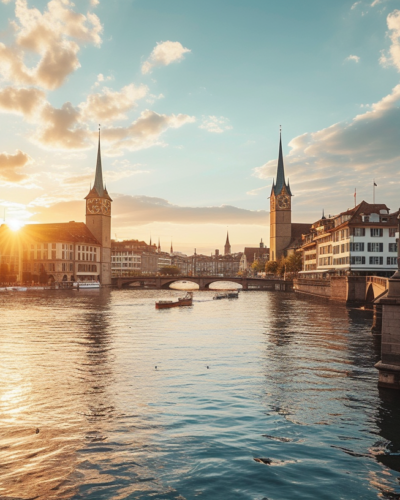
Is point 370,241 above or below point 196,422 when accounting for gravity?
above

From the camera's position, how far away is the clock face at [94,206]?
166 meters

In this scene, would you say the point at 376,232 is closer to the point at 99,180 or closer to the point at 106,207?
the point at 106,207

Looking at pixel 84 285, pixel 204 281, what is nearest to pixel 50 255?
pixel 84 285

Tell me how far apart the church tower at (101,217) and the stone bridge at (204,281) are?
26.4ft

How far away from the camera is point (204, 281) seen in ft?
474

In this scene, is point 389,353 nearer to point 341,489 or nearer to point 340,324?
point 341,489

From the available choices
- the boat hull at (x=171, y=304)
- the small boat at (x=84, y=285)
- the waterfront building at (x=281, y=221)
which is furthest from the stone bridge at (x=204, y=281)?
the boat hull at (x=171, y=304)

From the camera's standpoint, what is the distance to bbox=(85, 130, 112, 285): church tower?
16199 centimetres

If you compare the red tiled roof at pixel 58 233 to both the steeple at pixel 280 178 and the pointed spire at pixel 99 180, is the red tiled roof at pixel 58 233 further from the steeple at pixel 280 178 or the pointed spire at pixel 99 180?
the steeple at pixel 280 178

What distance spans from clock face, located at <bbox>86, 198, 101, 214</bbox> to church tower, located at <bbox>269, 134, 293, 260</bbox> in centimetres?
6577

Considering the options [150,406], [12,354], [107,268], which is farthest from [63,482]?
[107,268]

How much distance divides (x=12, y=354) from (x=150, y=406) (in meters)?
14.5

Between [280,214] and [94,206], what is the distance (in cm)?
6894

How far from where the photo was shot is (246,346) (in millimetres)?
32875
